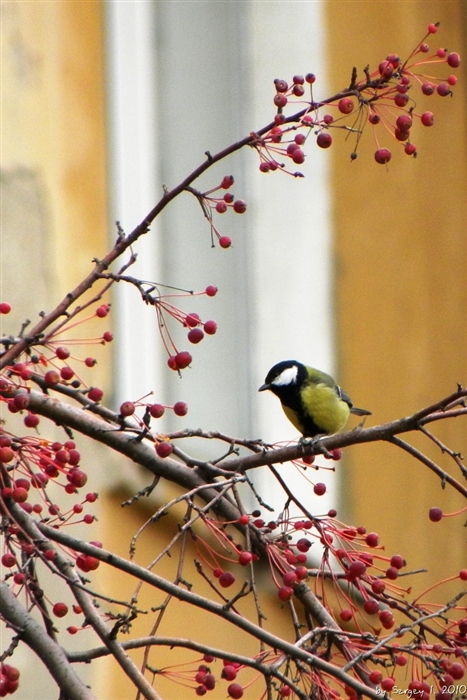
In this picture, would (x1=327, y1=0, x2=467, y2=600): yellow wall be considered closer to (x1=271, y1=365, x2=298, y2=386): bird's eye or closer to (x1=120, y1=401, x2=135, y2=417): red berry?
(x1=271, y1=365, x2=298, y2=386): bird's eye

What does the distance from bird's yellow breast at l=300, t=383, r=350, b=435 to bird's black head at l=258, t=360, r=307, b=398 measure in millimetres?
30

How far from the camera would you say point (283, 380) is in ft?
9.63

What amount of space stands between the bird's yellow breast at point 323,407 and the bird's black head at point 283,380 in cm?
3

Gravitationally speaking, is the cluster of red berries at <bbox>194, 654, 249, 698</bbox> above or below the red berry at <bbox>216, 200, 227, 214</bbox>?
below

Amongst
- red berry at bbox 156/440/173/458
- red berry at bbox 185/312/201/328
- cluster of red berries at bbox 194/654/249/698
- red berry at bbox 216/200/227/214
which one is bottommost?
cluster of red berries at bbox 194/654/249/698

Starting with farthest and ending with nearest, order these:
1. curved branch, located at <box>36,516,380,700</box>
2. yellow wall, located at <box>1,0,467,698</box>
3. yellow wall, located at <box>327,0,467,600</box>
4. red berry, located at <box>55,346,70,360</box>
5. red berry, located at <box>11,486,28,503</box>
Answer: yellow wall, located at <box>327,0,467,600</box>, yellow wall, located at <box>1,0,467,698</box>, red berry, located at <box>55,346,70,360</box>, red berry, located at <box>11,486,28,503</box>, curved branch, located at <box>36,516,380,700</box>

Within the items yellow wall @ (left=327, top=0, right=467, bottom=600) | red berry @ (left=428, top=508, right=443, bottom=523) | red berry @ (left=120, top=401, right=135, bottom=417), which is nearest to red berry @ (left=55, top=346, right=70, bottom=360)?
red berry @ (left=120, top=401, right=135, bottom=417)

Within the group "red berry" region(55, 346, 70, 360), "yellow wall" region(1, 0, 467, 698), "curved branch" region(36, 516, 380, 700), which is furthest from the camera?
"yellow wall" region(1, 0, 467, 698)

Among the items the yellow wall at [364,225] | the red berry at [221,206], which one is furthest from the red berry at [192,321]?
the yellow wall at [364,225]

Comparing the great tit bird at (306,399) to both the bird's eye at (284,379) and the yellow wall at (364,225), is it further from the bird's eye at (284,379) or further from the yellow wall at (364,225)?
the yellow wall at (364,225)

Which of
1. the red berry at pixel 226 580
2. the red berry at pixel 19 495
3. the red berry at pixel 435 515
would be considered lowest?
the red berry at pixel 226 580

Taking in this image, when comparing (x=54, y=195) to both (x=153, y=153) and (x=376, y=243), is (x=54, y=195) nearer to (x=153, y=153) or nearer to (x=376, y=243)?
(x=153, y=153)

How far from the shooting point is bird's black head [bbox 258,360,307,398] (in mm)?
2941

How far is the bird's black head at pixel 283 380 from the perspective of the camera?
2941mm
